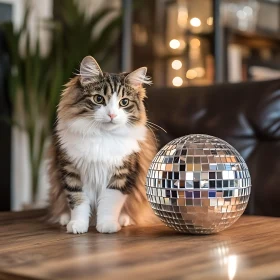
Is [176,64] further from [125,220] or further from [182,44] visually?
[125,220]

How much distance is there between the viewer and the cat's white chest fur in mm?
1129

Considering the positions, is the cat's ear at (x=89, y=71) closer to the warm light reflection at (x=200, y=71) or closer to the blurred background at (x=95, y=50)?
the blurred background at (x=95, y=50)

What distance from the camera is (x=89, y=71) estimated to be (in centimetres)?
114

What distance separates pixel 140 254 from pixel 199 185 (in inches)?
8.0

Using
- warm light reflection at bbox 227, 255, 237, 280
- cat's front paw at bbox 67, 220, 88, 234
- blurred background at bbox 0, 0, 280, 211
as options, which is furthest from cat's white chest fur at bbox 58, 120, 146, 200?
blurred background at bbox 0, 0, 280, 211

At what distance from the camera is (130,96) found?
1.17 metres

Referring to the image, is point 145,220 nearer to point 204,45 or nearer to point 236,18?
point 204,45

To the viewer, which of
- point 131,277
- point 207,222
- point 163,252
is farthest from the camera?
point 207,222

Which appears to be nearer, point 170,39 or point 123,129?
point 123,129

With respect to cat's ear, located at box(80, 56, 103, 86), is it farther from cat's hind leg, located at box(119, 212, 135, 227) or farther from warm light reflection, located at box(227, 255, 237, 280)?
warm light reflection, located at box(227, 255, 237, 280)

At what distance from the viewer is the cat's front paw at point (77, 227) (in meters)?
1.06

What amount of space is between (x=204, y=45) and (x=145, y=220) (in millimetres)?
2116

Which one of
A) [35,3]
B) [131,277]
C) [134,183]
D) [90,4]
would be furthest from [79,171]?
[90,4]

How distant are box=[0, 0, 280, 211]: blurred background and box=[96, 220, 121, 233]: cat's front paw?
4.96 feet
